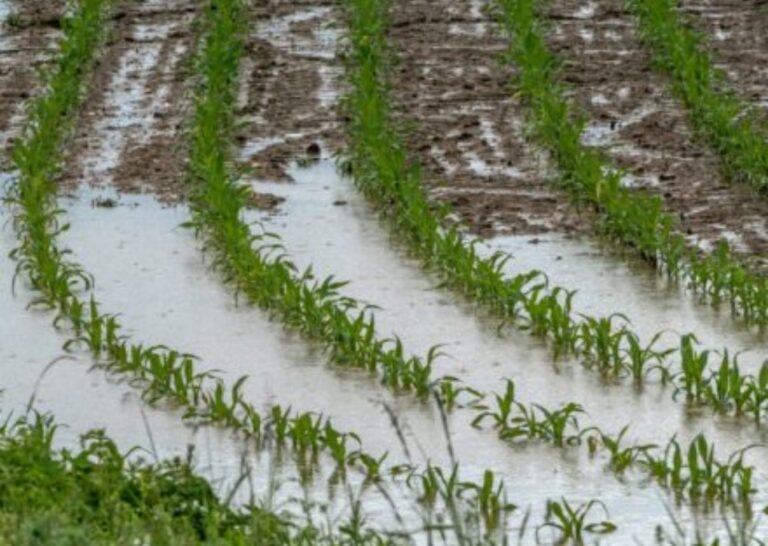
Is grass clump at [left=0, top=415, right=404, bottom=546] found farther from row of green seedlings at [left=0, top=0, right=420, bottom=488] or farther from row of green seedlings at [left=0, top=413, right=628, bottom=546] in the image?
row of green seedlings at [left=0, top=0, right=420, bottom=488]

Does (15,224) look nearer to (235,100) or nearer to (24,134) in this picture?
(24,134)

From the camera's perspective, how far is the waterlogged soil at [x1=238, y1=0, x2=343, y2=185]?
1045 cm

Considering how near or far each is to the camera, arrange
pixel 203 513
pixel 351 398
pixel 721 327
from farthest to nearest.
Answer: pixel 721 327, pixel 351 398, pixel 203 513

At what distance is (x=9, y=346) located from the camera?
742 centimetres

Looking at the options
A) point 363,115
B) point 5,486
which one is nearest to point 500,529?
point 5,486

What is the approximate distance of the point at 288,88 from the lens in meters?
11.9

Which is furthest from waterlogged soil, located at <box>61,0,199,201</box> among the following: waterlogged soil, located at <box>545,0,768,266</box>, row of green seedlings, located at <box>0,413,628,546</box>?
row of green seedlings, located at <box>0,413,628,546</box>

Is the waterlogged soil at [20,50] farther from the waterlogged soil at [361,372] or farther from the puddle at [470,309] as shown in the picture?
the puddle at [470,309]

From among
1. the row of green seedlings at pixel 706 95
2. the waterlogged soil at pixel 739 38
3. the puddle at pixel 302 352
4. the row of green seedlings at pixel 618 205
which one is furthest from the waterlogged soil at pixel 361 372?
the waterlogged soil at pixel 739 38

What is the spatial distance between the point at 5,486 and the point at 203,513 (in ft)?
1.61

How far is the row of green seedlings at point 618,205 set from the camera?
7543 millimetres

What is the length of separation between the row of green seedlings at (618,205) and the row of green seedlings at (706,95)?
245mm

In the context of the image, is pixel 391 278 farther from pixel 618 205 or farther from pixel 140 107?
pixel 140 107

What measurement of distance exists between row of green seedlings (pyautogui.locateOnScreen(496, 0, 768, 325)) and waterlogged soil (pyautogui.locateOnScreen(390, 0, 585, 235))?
4.4 inches
